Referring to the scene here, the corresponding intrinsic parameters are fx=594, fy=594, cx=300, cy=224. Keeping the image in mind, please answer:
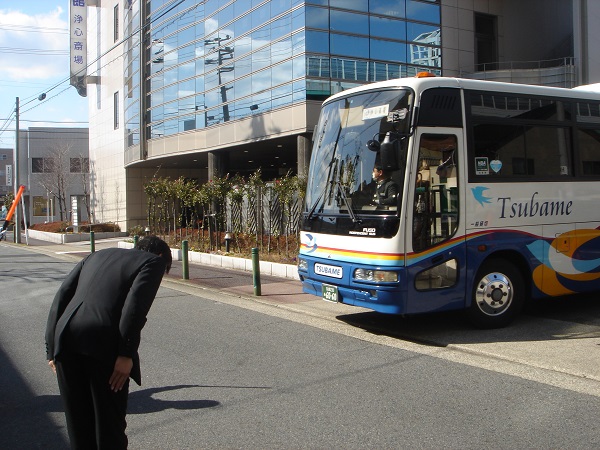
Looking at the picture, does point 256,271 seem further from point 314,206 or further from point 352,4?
point 352,4

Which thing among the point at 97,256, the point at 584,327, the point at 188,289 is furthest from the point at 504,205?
the point at 188,289

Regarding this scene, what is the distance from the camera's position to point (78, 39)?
133ft

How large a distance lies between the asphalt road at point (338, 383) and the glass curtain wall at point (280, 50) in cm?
1383

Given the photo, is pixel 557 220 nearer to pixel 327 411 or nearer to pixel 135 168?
pixel 327 411

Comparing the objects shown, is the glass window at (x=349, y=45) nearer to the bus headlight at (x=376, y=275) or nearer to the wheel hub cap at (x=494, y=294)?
the wheel hub cap at (x=494, y=294)

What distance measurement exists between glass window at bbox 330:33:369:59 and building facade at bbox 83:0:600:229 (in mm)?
42

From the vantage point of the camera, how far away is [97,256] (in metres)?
3.61

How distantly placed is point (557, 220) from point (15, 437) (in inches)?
295

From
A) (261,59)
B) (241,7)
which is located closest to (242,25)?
(241,7)

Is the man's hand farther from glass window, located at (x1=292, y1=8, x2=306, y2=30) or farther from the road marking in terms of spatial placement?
glass window, located at (x1=292, y1=8, x2=306, y2=30)

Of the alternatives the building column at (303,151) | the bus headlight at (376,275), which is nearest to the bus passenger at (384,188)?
the bus headlight at (376,275)

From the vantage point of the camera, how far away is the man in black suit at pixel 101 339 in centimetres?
331

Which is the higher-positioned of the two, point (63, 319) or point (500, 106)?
point (500, 106)

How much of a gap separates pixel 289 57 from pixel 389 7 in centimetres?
445
